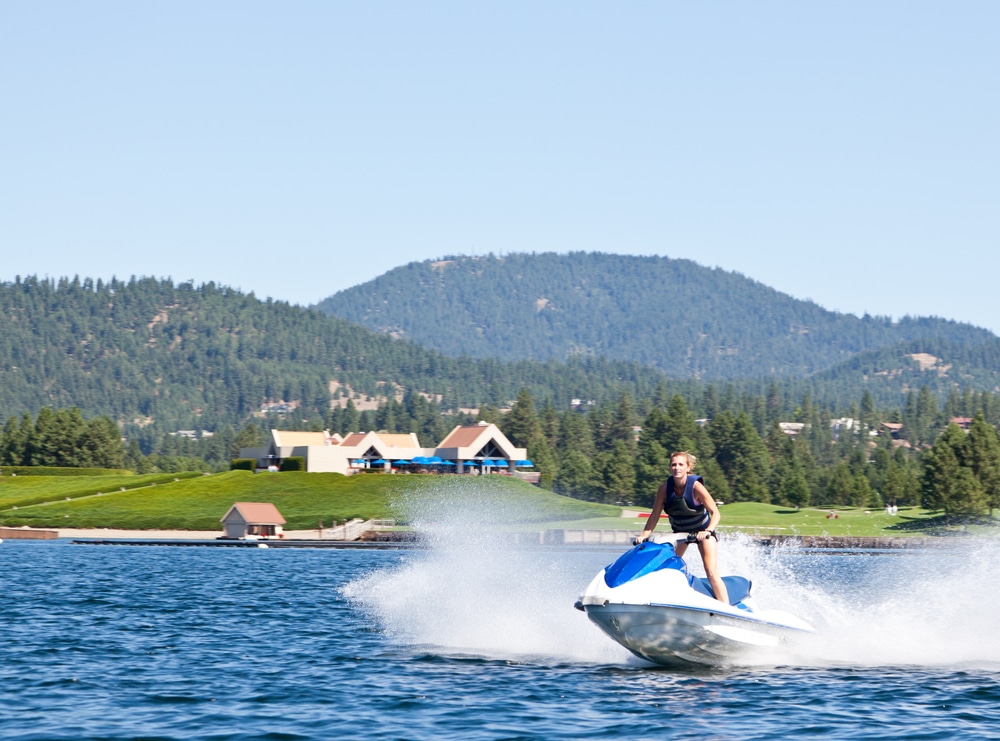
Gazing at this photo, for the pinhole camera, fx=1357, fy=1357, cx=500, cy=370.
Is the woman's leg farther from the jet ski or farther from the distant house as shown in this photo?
the distant house

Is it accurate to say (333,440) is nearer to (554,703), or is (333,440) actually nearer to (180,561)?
(180,561)

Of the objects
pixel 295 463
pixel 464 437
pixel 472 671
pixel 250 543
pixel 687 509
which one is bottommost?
pixel 250 543

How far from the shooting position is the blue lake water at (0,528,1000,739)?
20.6m

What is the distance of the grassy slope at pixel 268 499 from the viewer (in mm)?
127125

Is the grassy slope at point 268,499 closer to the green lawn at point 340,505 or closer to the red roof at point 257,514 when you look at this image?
the green lawn at point 340,505

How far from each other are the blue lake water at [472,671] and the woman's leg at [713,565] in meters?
1.51

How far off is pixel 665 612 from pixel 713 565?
50.4 inches

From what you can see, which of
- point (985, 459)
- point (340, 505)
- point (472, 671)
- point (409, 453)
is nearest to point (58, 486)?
point (340, 505)

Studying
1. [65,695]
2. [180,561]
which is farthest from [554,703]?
[180,561]

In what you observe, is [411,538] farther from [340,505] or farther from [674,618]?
[674,618]

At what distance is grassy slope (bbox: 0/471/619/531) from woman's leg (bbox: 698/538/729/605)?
103 metres

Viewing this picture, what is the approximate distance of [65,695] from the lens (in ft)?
76.3

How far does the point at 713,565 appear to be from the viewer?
24.3 metres

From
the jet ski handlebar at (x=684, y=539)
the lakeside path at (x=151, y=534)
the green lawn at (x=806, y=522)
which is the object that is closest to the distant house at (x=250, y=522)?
the lakeside path at (x=151, y=534)
